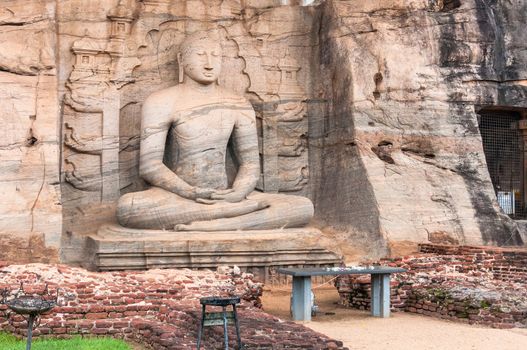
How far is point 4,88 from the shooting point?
12.6 metres

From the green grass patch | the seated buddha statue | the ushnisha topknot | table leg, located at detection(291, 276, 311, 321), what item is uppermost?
the ushnisha topknot

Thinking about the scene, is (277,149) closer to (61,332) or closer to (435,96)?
(435,96)

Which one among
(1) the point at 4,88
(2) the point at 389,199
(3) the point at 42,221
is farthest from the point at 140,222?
(2) the point at 389,199

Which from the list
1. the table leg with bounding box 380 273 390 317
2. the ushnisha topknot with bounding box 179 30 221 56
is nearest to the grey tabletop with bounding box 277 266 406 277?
the table leg with bounding box 380 273 390 317

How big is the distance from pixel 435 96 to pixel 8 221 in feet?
23.2

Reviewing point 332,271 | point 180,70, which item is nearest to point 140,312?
point 332,271

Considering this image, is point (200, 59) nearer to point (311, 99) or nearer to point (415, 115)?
point (311, 99)

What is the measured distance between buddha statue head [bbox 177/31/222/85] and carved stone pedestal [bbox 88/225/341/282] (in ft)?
9.44

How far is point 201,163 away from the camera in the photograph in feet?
45.0

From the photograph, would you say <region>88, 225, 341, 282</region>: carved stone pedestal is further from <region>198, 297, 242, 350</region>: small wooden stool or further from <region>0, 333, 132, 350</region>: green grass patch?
<region>198, 297, 242, 350</region>: small wooden stool

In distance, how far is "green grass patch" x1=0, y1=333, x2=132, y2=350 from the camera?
746 centimetres

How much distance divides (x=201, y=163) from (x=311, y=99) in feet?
8.66

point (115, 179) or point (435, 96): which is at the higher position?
point (435, 96)

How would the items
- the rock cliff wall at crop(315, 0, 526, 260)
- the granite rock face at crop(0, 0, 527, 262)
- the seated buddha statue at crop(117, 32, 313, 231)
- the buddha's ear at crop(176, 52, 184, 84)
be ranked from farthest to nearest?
the buddha's ear at crop(176, 52, 184, 84) < the rock cliff wall at crop(315, 0, 526, 260) < the granite rock face at crop(0, 0, 527, 262) < the seated buddha statue at crop(117, 32, 313, 231)
